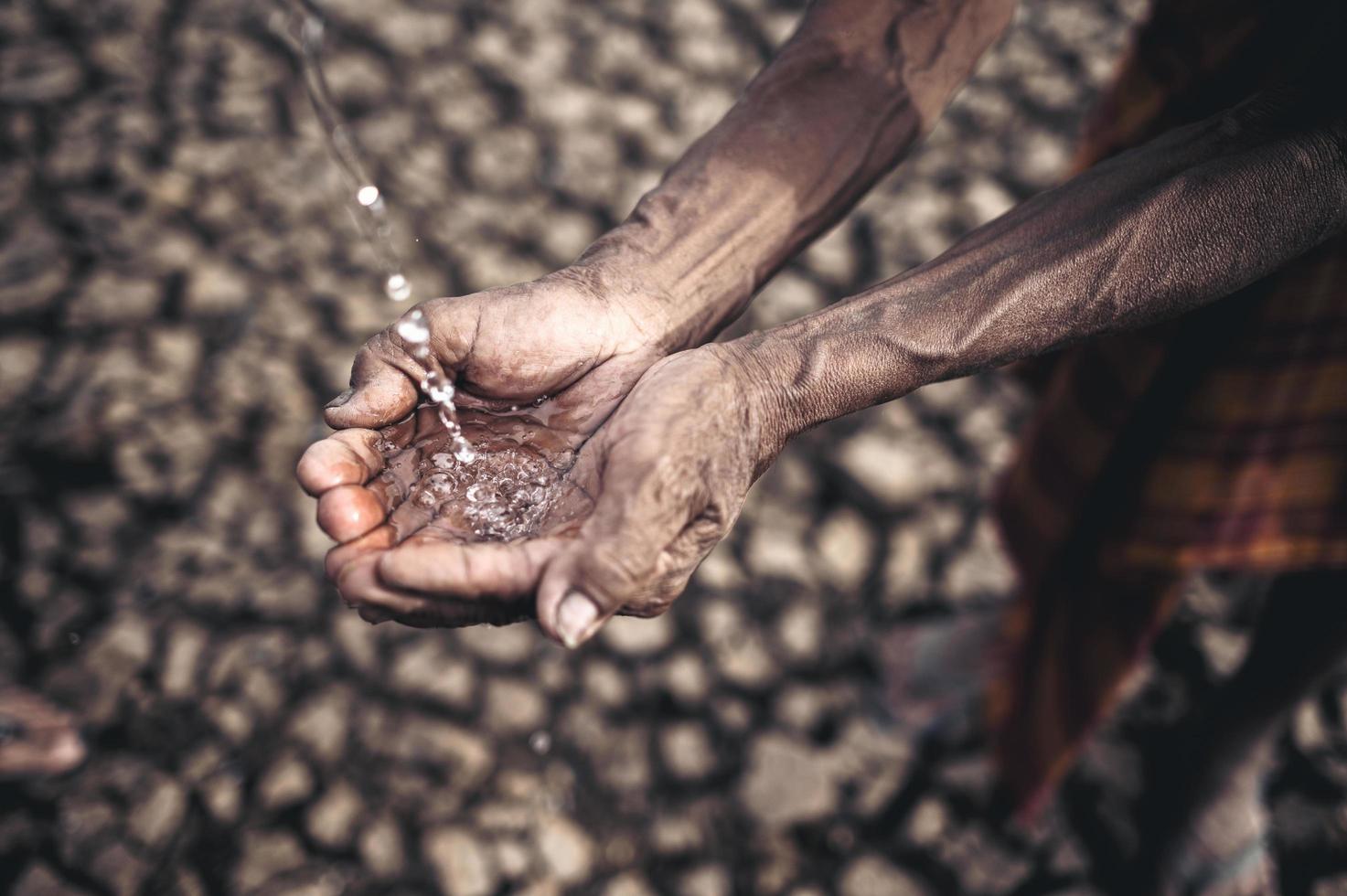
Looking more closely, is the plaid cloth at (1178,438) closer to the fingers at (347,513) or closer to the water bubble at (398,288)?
the fingers at (347,513)

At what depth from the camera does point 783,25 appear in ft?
9.27

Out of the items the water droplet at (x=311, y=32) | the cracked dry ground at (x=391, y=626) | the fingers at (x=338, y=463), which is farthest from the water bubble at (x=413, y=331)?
the water droplet at (x=311, y=32)

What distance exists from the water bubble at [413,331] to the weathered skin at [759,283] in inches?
0.8

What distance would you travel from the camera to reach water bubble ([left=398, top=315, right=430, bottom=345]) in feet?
3.45

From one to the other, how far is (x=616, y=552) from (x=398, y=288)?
156cm

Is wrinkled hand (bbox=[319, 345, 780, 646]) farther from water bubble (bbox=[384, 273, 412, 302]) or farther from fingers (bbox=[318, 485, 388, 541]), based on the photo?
water bubble (bbox=[384, 273, 412, 302])

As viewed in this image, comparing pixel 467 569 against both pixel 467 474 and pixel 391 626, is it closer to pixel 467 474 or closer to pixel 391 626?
pixel 467 474

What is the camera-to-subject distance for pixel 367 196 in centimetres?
233

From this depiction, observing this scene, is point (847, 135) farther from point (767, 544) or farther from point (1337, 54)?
point (767, 544)

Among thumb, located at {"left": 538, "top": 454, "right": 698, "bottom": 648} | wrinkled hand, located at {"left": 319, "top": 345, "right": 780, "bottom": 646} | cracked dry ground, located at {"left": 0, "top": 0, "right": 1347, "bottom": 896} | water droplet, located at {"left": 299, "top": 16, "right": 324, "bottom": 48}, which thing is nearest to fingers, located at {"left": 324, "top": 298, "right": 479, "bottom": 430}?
wrinkled hand, located at {"left": 319, "top": 345, "right": 780, "bottom": 646}

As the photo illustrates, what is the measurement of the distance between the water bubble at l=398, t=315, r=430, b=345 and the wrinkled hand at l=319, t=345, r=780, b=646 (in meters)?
0.24

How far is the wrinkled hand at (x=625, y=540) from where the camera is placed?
0.87 metres

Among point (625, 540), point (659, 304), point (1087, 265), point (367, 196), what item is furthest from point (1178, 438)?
point (367, 196)

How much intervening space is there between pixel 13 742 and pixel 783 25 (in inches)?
106
